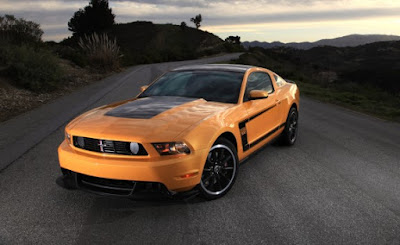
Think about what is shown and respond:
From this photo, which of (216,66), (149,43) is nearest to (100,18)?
(149,43)

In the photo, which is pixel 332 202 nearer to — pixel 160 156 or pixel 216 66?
pixel 160 156

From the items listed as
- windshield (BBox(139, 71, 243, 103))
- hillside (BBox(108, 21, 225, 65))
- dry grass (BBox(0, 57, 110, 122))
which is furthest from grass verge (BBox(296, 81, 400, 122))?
hillside (BBox(108, 21, 225, 65))

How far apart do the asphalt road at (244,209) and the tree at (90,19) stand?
69.2 metres

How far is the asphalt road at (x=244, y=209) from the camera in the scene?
351 cm

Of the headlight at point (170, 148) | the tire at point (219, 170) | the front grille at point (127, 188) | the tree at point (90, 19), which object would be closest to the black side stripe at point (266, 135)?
the tire at point (219, 170)

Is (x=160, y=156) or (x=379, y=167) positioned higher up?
(x=160, y=156)

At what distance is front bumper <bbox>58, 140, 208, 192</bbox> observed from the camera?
3.69 m

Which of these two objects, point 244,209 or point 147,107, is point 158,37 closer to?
point 147,107

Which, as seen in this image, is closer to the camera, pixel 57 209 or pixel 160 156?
pixel 160 156

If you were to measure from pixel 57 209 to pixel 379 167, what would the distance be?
455cm

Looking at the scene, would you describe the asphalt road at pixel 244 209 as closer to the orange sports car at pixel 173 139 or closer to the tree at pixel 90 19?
the orange sports car at pixel 173 139

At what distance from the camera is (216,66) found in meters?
5.99

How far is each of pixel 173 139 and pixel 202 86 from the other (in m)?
1.80

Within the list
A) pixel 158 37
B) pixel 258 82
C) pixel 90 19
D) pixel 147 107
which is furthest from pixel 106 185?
pixel 158 37
